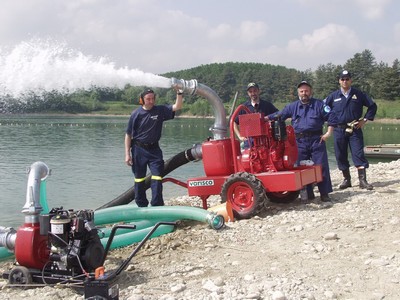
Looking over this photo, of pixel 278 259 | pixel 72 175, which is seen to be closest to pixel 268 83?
pixel 72 175

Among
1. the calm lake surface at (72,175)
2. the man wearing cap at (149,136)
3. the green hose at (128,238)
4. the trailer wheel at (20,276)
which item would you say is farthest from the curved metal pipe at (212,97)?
the calm lake surface at (72,175)

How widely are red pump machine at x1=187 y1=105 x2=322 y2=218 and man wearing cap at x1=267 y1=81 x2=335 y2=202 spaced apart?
26 cm

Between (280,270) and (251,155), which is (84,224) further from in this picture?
(251,155)

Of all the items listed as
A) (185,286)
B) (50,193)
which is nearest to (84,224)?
(185,286)

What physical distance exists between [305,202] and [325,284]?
354 centimetres

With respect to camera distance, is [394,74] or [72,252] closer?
[72,252]

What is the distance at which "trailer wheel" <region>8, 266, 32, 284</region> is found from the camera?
5.34 meters

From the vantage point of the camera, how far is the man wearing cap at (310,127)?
807cm

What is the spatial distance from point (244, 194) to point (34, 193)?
310cm

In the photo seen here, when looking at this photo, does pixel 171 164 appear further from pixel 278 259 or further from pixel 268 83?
pixel 268 83

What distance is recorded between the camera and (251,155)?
7770 mm

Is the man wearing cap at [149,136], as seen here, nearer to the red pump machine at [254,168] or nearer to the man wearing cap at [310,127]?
the red pump machine at [254,168]

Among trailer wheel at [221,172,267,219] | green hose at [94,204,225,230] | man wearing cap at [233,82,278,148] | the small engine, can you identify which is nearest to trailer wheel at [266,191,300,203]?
trailer wheel at [221,172,267,219]

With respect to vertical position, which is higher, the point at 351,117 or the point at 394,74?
the point at 394,74
